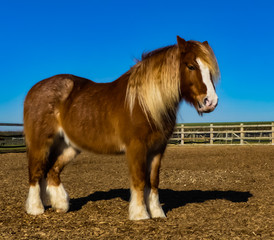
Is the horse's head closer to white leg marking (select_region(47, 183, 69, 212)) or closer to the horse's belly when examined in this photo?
the horse's belly

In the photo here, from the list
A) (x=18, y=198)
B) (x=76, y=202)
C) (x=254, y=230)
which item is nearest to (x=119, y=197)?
(x=76, y=202)

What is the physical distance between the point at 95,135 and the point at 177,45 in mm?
1567

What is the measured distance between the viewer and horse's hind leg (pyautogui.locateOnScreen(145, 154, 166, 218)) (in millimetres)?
4306

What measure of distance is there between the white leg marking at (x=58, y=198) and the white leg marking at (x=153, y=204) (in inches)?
48.6

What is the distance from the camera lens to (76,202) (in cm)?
550

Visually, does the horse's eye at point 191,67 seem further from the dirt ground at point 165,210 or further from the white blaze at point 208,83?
the dirt ground at point 165,210

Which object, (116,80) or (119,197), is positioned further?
(119,197)

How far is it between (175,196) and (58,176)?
225cm

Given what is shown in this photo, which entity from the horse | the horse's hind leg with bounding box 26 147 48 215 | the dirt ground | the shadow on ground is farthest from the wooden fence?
the horse's hind leg with bounding box 26 147 48 215

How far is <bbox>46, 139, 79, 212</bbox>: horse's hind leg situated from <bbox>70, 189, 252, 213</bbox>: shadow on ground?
0.32m

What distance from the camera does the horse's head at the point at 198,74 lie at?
12.2ft

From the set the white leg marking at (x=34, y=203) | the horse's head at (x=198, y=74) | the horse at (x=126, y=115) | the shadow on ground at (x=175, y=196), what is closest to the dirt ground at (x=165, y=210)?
the shadow on ground at (x=175, y=196)

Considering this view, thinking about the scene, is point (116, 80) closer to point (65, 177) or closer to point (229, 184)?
point (229, 184)

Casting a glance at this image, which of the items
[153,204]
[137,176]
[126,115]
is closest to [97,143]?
[126,115]
